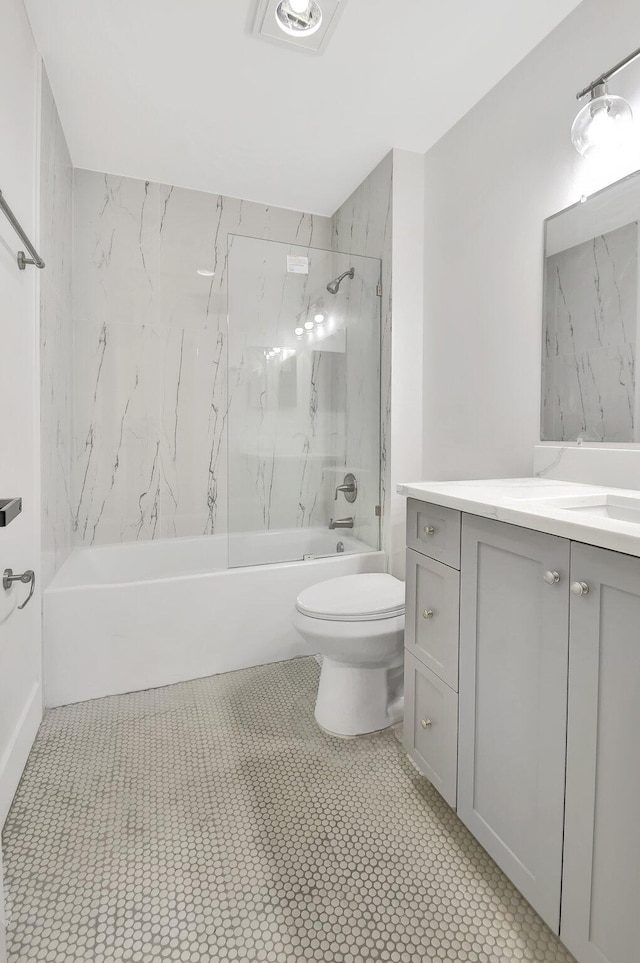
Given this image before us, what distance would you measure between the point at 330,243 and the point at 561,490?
7.82ft

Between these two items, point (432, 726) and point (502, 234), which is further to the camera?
→ point (502, 234)

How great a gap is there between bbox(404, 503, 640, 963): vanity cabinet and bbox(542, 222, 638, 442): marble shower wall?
629mm

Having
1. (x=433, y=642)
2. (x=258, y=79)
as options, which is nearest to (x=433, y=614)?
(x=433, y=642)

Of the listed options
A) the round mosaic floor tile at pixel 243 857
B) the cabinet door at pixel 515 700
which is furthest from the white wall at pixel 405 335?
the cabinet door at pixel 515 700

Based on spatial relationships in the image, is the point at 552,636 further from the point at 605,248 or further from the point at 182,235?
the point at 182,235

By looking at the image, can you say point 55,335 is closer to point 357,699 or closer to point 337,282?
point 337,282

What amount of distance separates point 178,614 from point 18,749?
72cm

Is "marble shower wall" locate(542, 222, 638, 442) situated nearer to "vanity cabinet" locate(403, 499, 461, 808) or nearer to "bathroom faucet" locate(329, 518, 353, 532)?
"vanity cabinet" locate(403, 499, 461, 808)

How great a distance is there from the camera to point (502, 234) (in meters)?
1.83

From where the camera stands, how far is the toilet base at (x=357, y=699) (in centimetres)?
170

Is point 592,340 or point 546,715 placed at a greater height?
point 592,340

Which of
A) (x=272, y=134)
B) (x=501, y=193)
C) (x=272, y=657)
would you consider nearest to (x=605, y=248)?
(x=501, y=193)

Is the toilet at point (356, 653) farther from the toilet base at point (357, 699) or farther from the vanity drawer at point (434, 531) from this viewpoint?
the vanity drawer at point (434, 531)

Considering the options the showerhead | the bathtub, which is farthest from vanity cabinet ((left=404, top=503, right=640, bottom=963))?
the showerhead
